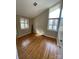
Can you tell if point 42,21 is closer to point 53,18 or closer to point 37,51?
point 53,18

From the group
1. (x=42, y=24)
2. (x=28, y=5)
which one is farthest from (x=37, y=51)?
(x=42, y=24)

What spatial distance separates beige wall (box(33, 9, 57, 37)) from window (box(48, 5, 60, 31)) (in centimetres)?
37

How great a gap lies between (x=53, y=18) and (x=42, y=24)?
1382 mm

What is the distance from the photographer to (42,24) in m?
6.45

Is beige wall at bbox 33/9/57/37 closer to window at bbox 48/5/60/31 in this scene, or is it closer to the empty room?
the empty room

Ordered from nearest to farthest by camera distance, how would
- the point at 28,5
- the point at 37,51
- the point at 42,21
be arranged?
the point at 37,51 → the point at 28,5 → the point at 42,21

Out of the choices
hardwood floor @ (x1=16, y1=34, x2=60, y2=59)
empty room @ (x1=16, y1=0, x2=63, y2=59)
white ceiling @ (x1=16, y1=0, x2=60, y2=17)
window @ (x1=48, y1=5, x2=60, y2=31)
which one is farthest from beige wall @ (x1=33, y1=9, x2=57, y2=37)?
hardwood floor @ (x1=16, y1=34, x2=60, y2=59)

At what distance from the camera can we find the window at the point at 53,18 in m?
5.05
